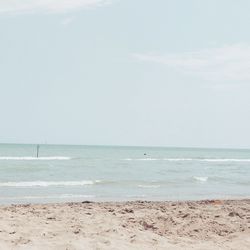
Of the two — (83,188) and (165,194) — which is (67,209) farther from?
(83,188)

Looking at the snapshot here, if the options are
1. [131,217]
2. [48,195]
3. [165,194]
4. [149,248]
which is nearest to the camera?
[149,248]

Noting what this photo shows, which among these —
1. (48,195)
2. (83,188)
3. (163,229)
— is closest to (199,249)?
(163,229)

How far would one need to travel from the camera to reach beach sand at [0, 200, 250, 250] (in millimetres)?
7012

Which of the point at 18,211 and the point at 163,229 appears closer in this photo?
the point at 163,229

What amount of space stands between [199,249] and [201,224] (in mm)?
A: 1797

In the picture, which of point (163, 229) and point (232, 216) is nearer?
point (163, 229)

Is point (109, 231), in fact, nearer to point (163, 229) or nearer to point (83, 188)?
point (163, 229)

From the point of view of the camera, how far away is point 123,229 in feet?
26.3

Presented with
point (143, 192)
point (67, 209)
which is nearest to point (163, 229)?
point (67, 209)

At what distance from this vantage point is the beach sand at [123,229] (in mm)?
7012

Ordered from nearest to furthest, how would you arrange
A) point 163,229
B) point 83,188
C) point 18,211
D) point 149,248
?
1. point 149,248
2. point 163,229
3. point 18,211
4. point 83,188

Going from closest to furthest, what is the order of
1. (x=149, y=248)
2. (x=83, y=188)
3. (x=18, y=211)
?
(x=149, y=248)
(x=18, y=211)
(x=83, y=188)

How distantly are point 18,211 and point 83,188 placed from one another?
385 inches

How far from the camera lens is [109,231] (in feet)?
25.6
